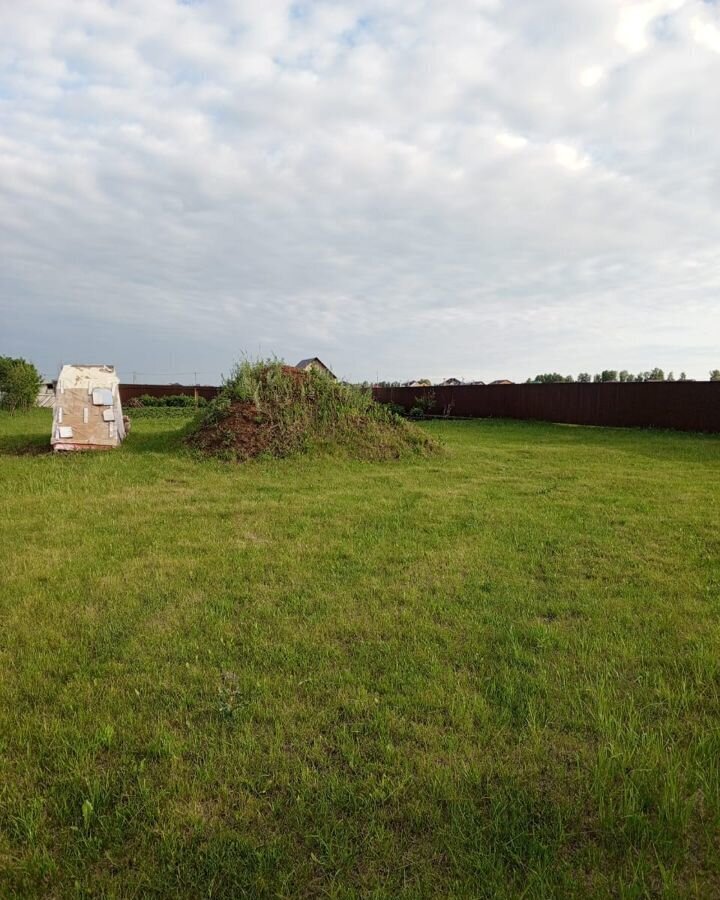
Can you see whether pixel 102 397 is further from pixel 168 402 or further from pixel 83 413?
pixel 168 402

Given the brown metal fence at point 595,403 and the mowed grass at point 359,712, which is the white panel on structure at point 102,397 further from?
the brown metal fence at point 595,403

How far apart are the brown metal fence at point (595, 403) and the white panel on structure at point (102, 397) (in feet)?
47.4

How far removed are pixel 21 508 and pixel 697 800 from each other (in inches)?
236

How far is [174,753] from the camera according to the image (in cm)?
192

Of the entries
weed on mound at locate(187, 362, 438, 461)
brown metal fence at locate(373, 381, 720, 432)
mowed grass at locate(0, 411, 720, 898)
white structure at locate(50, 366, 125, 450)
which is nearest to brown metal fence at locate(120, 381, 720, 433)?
brown metal fence at locate(373, 381, 720, 432)

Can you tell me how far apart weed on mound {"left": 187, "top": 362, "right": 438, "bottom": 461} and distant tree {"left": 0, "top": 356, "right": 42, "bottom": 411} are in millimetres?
16078

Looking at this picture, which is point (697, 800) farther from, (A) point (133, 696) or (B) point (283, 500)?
(B) point (283, 500)

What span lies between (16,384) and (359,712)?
947 inches

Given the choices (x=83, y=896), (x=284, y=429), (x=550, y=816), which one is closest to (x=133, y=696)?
(x=83, y=896)

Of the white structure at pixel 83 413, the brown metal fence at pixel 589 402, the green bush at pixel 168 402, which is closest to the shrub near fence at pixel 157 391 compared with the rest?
the green bush at pixel 168 402

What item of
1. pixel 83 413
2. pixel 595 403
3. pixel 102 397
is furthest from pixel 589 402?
pixel 83 413

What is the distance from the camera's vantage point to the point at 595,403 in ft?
56.9

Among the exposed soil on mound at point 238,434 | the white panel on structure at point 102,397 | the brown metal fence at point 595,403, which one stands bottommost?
the exposed soil on mound at point 238,434

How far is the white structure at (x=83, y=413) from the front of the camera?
9.01 m
